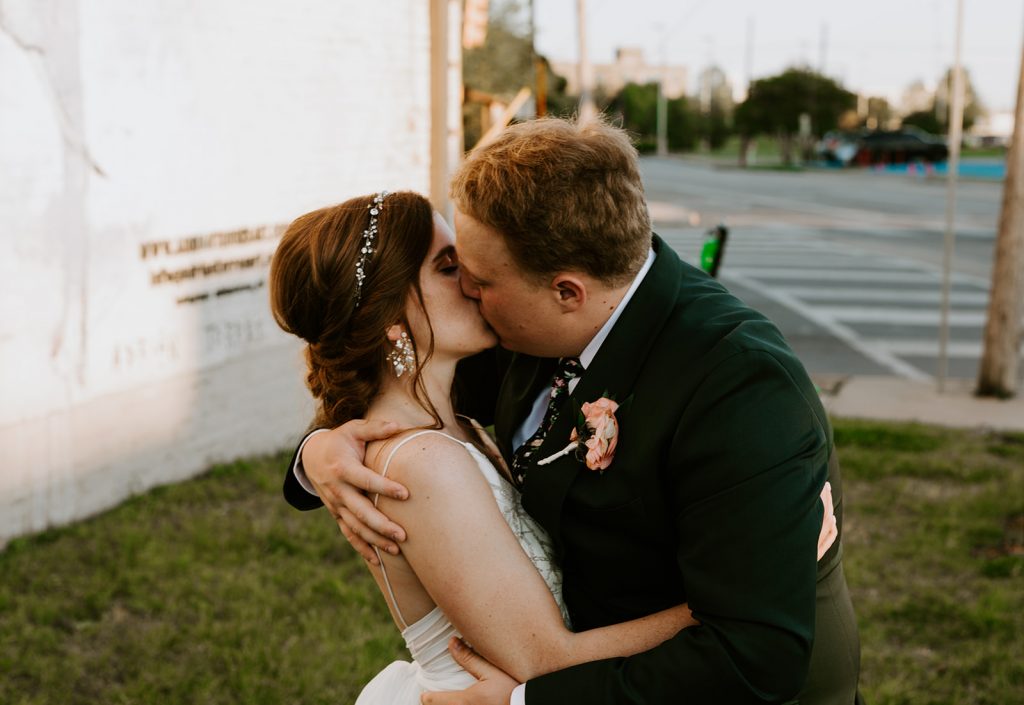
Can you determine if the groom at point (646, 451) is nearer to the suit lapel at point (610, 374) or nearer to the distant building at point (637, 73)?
the suit lapel at point (610, 374)

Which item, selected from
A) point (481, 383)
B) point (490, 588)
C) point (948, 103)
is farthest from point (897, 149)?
point (490, 588)

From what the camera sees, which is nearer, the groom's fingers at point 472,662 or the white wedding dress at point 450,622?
the groom's fingers at point 472,662

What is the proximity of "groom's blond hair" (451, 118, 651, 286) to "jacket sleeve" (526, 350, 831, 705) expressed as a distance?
0.32 meters

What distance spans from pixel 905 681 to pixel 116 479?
14.0 ft

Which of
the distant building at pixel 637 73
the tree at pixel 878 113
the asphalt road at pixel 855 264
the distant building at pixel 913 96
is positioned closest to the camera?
the asphalt road at pixel 855 264

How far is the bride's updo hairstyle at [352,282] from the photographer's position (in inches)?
91.6

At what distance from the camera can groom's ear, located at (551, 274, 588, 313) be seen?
2.10 meters

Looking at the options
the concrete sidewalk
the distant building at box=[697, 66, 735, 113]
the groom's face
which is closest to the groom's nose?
the groom's face

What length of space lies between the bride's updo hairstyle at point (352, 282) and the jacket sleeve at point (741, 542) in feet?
2.44

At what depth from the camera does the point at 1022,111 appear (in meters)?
9.03

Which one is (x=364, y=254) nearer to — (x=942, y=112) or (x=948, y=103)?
(x=942, y=112)

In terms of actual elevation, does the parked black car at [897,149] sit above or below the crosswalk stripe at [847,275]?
above

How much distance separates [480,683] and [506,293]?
770 millimetres

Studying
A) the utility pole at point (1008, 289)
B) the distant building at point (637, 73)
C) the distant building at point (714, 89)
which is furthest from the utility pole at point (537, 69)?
the distant building at point (637, 73)
